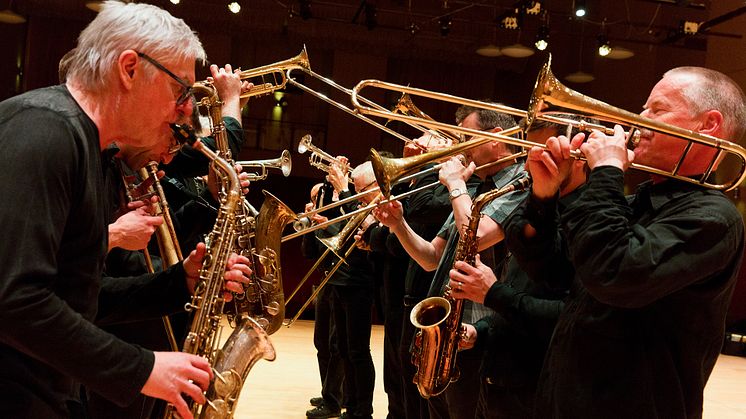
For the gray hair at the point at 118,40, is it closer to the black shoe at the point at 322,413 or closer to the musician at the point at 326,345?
the musician at the point at 326,345

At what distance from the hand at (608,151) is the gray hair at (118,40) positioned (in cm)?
112

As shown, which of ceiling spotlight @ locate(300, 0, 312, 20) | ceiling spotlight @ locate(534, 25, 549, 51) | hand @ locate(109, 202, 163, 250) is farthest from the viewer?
ceiling spotlight @ locate(300, 0, 312, 20)

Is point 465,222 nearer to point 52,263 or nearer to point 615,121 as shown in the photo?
point 615,121

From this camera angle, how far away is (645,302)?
185 cm

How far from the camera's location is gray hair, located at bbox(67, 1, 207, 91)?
1.69 meters

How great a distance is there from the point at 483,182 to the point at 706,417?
3.74 m

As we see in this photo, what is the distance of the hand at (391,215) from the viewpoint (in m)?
3.59

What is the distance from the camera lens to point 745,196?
34.3ft

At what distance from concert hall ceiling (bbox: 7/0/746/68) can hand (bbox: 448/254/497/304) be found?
27.7 feet

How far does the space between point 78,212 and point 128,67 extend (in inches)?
13.8

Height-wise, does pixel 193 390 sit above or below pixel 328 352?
above

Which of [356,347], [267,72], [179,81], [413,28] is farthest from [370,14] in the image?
[179,81]

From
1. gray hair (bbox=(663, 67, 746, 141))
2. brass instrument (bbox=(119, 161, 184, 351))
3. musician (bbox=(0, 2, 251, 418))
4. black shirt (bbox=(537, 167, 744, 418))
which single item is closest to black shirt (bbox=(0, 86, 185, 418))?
musician (bbox=(0, 2, 251, 418))

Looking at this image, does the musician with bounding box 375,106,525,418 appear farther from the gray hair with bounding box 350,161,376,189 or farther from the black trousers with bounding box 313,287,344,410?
the black trousers with bounding box 313,287,344,410
